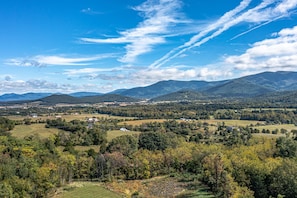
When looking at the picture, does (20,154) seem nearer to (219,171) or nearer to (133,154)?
(133,154)

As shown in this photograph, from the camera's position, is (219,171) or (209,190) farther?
(209,190)

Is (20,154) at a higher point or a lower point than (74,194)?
higher

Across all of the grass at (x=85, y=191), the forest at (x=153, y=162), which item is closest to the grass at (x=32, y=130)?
the forest at (x=153, y=162)

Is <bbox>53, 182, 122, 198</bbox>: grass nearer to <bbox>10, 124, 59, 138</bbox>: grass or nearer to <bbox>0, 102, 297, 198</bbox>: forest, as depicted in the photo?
<bbox>0, 102, 297, 198</bbox>: forest

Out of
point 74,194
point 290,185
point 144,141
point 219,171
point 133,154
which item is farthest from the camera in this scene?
point 144,141

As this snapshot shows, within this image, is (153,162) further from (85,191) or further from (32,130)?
(32,130)

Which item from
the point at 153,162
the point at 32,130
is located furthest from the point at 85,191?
the point at 32,130

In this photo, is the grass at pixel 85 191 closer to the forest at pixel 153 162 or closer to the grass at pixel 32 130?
the forest at pixel 153 162

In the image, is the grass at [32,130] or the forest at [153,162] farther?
the grass at [32,130]

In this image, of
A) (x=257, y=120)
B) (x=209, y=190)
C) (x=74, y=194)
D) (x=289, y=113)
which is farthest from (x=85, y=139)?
(x=289, y=113)
